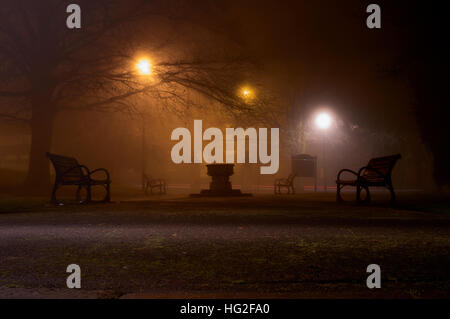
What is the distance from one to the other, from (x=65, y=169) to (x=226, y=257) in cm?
734

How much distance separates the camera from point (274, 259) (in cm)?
369

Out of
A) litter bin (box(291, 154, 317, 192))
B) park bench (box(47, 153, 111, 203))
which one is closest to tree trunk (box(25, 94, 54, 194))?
park bench (box(47, 153, 111, 203))

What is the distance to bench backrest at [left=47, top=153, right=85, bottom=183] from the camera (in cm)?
932

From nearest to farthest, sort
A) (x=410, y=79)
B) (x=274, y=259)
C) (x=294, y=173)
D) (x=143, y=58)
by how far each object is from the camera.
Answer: (x=274, y=259) < (x=143, y=58) < (x=410, y=79) < (x=294, y=173)

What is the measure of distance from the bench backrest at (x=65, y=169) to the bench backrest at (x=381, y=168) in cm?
745

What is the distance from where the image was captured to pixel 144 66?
14453mm

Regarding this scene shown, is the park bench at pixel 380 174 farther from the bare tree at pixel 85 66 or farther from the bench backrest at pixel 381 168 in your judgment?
the bare tree at pixel 85 66

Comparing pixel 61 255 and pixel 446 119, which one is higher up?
pixel 446 119

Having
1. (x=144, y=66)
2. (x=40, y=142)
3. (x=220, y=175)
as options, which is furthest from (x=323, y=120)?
→ (x=40, y=142)
